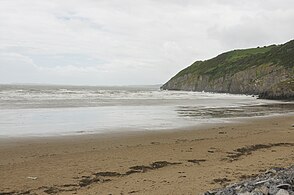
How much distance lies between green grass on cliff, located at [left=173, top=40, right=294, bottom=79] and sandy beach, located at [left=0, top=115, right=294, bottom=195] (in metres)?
86.6

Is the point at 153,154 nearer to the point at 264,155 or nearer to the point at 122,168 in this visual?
the point at 122,168

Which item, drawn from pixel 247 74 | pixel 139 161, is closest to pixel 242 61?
pixel 247 74

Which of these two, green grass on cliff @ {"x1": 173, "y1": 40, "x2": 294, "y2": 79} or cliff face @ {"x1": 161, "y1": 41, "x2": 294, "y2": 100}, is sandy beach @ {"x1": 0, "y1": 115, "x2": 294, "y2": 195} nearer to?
Answer: cliff face @ {"x1": 161, "y1": 41, "x2": 294, "y2": 100}

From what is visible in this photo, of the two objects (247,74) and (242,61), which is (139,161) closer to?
(247,74)

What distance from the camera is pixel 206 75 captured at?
142 meters

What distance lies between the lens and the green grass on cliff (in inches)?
4204

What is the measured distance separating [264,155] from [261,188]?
22.7 ft

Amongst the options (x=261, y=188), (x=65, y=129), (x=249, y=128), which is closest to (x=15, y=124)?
(x=65, y=129)

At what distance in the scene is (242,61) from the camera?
132500 millimetres

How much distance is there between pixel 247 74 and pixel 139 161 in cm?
10576

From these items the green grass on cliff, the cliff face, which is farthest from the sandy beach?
the green grass on cliff

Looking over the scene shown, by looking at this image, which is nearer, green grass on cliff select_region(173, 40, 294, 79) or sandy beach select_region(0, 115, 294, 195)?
sandy beach select_region(0, 115, 294, 195)

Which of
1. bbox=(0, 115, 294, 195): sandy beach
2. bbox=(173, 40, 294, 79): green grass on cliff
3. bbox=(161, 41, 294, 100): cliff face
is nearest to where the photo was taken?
bbox=(0, 115, 294, 195): sandy beach

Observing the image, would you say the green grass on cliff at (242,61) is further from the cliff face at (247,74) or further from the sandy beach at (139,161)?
the sandy beach at (139,161)
